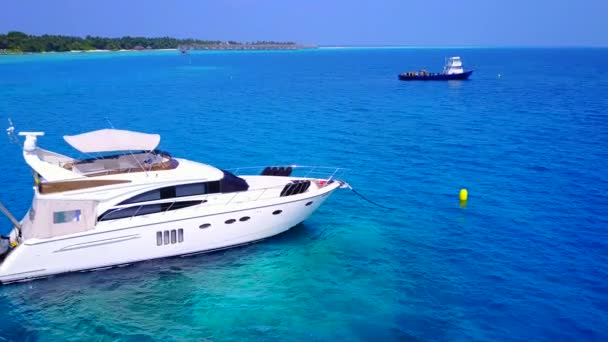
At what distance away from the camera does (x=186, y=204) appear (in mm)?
17125

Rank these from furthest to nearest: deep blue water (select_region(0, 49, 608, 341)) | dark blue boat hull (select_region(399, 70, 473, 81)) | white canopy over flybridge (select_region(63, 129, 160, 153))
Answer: dark blue boat hull (select_region(399, 70, 473, 81)) < white canopy over flybridge (select_region(63, 129, 160, 153)) < deep blue water (select_region(0, 49, 608, 341))

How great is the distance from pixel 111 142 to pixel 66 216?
3.55 m

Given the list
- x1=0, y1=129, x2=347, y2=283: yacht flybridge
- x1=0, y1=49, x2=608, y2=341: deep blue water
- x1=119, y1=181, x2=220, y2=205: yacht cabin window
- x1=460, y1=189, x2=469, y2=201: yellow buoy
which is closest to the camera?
x1=0, y1=49, x2=608, y2=341: deep blue water

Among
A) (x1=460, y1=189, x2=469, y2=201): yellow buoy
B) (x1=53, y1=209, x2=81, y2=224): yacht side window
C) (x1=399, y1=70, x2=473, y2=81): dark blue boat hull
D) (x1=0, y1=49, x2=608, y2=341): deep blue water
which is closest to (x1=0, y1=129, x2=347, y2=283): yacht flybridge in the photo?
A: (x1=53, y1=209, x2=81, y2=224): yacht side window

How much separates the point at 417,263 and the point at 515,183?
12208 millimetres

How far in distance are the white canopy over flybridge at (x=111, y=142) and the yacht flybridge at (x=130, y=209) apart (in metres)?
0.04

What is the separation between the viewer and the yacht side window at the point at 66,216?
15.4 meters

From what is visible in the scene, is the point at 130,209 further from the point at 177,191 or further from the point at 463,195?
the point at 463,195

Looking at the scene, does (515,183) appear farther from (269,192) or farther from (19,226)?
(19,226)

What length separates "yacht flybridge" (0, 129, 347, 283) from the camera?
15.4 m

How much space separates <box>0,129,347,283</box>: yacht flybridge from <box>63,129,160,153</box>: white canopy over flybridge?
0.04 meters

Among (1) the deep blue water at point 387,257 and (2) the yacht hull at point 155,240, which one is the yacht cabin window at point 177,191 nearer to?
(2) the yacht hull at point 155,240

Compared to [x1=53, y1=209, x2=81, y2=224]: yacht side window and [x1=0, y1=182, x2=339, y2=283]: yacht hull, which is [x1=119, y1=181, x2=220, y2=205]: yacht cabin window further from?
[x1=53, y1=209, x2=81, y2=224]: yacht side window

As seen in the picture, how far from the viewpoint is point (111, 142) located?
59.0ft
